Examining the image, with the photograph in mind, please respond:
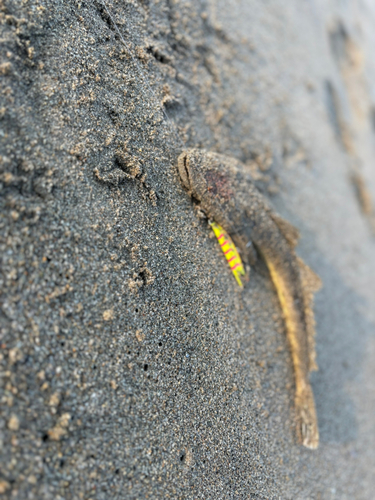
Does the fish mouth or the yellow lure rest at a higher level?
the fish mouth

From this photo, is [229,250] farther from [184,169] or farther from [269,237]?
[184,169]

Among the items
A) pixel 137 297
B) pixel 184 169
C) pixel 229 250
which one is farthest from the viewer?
pixel 229 250

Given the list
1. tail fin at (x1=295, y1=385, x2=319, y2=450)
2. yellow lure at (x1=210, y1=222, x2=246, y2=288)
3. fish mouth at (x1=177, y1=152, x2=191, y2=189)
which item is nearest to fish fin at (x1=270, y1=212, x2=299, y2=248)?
yellow lure at (x1=210, y1=222, x2=246, y2=288)

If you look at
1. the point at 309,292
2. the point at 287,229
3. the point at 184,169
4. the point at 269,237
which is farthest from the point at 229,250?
the point at 309,292

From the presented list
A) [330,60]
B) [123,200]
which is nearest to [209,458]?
[123,200]

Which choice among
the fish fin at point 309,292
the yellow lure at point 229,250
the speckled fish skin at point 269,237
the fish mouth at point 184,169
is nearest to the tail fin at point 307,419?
the speckled fish skin at point 269,237

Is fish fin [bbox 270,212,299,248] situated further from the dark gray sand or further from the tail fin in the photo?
the tail fin
